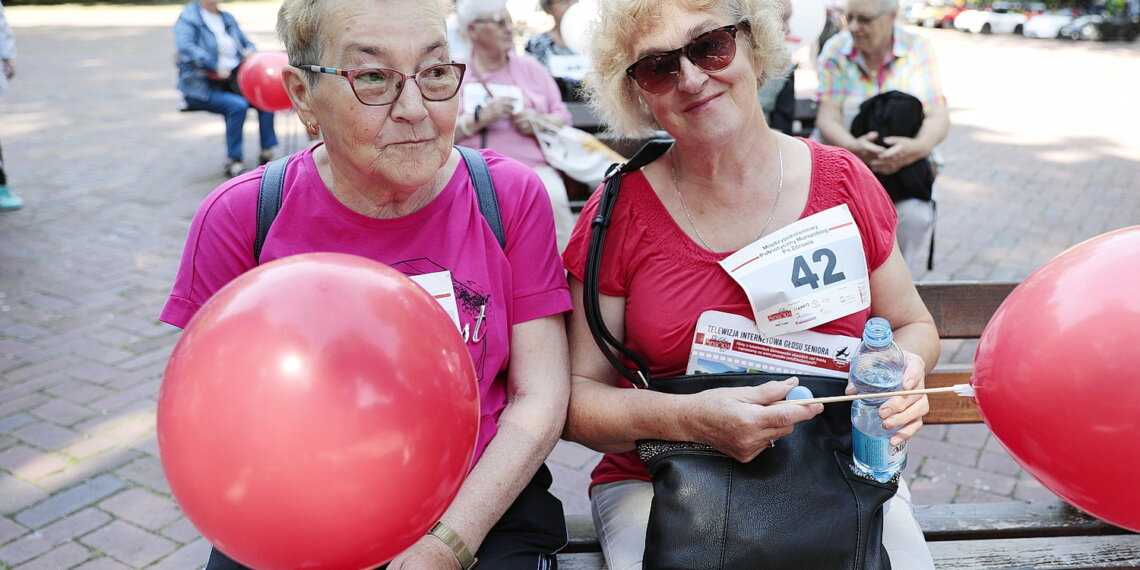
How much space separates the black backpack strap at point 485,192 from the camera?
78.5 inches

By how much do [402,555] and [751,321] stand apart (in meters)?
0.92

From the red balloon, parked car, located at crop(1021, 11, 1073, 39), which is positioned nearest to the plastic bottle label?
the red balloon

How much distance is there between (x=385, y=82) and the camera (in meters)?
1.76

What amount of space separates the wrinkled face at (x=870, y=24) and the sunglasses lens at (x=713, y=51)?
2703 mm

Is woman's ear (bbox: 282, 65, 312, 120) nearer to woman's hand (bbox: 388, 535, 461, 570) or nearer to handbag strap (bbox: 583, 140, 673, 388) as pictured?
handbag strap (bbox: 583, 140, 673, 388)

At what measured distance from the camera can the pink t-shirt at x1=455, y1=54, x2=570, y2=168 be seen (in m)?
4.77

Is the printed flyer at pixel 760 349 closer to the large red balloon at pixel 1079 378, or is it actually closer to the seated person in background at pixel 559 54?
the large red balloon at pixel 1079 378

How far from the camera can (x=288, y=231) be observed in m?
1.93

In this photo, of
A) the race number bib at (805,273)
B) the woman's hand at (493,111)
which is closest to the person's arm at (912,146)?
the woman's hand at (493,111)

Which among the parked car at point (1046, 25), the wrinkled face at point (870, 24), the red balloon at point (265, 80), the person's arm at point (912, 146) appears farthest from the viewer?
the parked car at point (1046, 25)

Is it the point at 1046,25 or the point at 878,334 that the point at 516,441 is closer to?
the point at 878,334

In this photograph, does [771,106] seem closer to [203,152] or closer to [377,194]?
[377,194]

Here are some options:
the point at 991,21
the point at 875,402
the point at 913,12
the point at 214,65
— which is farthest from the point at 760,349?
Result: the point at 913,12

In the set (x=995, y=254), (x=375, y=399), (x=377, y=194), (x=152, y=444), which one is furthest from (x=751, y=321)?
(x=995, y=254)
